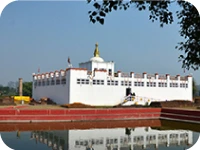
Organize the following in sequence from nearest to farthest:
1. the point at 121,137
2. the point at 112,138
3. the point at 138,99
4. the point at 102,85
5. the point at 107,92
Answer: the point at 112,138
the point at 121,137
the point at 102,85
the point at 107,92
the point at 138,99

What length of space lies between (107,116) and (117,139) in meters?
3.43

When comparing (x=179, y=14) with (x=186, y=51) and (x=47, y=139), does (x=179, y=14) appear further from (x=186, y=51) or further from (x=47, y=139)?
(x=47, y=139)

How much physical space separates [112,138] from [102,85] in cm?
711

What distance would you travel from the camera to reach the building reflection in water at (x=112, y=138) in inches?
280

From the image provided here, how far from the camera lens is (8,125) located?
9.49 m

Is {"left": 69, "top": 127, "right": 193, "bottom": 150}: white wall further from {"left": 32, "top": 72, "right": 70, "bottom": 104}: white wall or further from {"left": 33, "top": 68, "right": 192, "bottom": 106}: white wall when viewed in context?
{"left": 32, "top": 72, "right": 70, "bottom": 104}: white wall

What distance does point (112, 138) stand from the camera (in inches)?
320

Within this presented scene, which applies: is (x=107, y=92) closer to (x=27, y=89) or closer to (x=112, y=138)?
(x=112, y=138)

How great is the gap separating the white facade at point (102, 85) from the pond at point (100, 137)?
417cm

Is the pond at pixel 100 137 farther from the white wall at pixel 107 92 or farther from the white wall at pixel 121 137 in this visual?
the white wall at pixel 107 92

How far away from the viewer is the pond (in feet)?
23.2

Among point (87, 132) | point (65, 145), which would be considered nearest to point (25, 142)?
point (65, 145)

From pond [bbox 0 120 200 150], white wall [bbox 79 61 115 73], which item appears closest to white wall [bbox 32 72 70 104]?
white wall [bbox 79 61 115 73]

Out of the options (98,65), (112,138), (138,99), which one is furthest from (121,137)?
(98,65)
